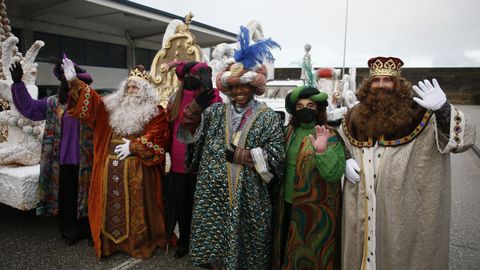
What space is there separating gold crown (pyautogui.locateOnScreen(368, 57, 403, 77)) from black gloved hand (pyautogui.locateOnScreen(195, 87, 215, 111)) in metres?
1.18

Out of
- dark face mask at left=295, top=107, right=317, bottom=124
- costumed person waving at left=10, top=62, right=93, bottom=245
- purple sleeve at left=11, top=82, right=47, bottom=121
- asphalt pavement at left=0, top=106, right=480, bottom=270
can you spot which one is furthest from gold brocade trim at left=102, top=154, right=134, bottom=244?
dark face mask at left=295, top=107, right=317, bottom=124

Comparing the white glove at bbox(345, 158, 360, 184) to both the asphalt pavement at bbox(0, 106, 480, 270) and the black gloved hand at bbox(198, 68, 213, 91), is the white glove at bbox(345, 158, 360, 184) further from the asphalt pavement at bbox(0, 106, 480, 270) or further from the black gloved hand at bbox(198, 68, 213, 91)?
the asphalt pavement at bbox(0, 106, 480, 270)

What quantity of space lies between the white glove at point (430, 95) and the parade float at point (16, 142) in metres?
3.45

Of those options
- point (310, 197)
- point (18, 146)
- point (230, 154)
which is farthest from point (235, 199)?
point (18, 146)

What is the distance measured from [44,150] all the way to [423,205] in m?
3.31

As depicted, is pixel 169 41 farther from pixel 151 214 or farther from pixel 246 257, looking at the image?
pixel 246 257

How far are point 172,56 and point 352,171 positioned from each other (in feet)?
10.7

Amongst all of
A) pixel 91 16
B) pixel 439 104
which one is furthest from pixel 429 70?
pixel 439 104

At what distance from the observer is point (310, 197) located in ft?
7.42

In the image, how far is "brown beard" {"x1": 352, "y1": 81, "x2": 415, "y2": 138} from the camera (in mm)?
2025

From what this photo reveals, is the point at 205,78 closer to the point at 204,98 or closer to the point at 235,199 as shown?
the point at 204,98

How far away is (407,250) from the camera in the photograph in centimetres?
204

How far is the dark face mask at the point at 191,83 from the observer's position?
2801mm

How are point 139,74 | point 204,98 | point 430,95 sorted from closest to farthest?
point 430,95
point 204,98
point 139,74
